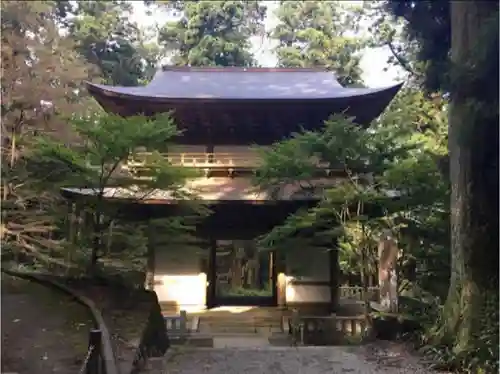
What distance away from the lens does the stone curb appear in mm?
5046

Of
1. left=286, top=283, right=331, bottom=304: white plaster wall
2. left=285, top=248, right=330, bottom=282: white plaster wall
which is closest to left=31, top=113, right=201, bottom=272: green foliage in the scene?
left=285, top=248, right=330, bottom=282: white plaster wall

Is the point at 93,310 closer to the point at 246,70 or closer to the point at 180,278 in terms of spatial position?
the point at 180,278

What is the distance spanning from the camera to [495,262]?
5969 mm

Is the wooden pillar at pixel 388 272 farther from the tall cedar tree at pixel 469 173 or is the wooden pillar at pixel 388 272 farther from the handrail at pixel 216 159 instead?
the handrail at pixel 216 159

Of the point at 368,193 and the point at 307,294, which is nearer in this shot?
the point at 368,193

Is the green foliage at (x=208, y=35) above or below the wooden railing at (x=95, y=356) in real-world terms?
above

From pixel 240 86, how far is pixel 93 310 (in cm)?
917

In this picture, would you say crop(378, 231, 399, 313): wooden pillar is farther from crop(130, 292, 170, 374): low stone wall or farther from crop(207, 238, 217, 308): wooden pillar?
crop(207, 238, 217, 308): wooden pillar

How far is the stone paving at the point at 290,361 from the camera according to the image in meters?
6.19

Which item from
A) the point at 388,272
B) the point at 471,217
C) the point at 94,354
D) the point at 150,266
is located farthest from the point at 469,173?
the point at 150,266

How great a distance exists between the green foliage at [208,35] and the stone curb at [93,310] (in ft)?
67.4

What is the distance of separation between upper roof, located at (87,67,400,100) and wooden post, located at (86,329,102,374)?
805cm

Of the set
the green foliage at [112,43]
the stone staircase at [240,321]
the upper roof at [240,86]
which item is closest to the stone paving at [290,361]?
the stone staircase at [240,321]

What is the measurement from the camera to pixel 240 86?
14.8m
